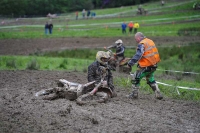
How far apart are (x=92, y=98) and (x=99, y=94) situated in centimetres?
36

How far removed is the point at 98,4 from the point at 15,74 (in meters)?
71.1

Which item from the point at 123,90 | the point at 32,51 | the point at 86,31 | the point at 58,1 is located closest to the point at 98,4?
the point at 58,1

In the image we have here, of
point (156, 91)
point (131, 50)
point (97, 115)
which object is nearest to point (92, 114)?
point (97, 115)

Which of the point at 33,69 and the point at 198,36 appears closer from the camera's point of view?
the point at 33,69

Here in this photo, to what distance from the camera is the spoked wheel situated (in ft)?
37.7

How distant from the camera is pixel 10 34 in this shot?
39.2 m

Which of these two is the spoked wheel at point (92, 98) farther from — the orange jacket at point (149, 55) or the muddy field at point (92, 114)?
the orange jacket at point (149, 55)

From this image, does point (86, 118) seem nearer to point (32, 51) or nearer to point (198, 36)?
point (32, 51)

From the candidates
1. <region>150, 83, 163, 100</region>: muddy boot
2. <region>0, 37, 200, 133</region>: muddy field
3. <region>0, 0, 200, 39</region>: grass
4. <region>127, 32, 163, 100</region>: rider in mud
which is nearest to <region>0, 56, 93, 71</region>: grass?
<region>0, 37, 200, 133</region>: muddy field

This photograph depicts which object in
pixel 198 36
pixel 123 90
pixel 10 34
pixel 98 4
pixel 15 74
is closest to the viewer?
pixel 123 90

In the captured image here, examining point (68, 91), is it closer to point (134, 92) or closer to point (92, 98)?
point (92, 98)

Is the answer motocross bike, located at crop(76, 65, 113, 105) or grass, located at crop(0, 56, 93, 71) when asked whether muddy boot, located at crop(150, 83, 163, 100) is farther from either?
grass, located at crop(0, 56, 93, 71)

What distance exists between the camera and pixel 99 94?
39.9ft

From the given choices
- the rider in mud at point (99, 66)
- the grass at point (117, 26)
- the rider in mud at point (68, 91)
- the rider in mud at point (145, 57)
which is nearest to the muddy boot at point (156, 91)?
the rider in mud at point (145, 57)
